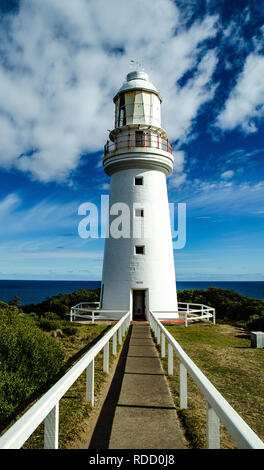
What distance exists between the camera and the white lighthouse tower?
1711 centimetres

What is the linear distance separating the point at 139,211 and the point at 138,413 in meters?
13.6

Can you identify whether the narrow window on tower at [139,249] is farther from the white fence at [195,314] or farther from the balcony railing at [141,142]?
the balcony railing at [141,142]

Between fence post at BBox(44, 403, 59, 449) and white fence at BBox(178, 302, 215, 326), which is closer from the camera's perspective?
fence post at BBox(44, 403, 59, 449)

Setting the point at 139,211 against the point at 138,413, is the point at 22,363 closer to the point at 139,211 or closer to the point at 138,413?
the point at 138,413

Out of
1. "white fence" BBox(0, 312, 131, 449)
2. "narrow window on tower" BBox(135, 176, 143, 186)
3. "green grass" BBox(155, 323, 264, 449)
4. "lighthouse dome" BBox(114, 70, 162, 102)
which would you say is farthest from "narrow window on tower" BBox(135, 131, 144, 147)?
"white fence" BBox(0, 312, 131, 449)

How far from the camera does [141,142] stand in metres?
18.0

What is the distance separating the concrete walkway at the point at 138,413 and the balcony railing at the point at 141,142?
42.5 ft

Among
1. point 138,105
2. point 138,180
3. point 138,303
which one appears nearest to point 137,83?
point 138,105

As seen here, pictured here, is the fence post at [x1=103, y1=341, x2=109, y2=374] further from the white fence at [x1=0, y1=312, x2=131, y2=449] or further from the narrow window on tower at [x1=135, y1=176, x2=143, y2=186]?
the narrow window on tower at [x1=135, y1=176, x2=143, y2=186]

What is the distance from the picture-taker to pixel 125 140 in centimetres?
1802

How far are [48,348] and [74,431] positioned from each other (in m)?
2.84

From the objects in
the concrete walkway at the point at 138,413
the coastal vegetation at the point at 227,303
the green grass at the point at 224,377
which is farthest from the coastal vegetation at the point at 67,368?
the coastal vegetation at the point at 227,303

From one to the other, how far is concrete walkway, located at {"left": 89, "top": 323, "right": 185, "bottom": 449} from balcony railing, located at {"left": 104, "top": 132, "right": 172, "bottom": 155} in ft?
42.5

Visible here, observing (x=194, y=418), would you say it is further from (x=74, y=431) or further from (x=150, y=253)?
(x=150, y=253)
